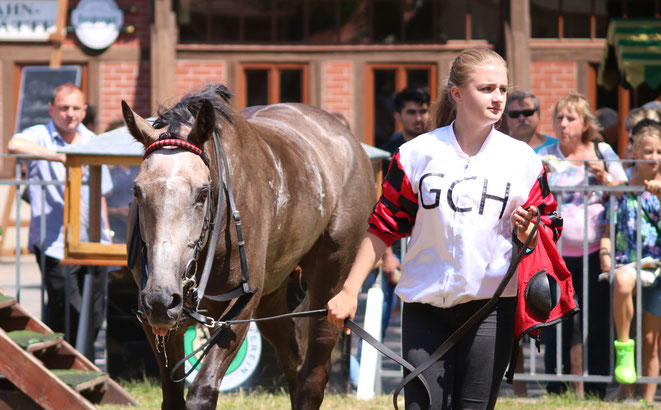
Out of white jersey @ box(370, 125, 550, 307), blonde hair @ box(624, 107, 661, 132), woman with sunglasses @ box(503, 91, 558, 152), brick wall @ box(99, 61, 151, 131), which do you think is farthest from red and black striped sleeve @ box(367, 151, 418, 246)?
brick wall @ box(99, 61, 151, 131)

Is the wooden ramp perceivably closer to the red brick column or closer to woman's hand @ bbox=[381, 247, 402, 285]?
woman's hand @ bbox=[381, 247, 402, 285]

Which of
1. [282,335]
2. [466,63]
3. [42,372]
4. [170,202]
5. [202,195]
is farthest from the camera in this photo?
[282,335]

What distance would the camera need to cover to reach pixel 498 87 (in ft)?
11.5

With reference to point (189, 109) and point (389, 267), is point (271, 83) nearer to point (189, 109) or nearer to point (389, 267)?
point (389, 267)

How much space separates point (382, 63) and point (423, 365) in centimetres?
1134

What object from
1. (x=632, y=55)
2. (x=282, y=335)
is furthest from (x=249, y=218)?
(x=632, y=55)

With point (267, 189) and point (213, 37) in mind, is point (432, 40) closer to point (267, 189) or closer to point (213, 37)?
point (213, 37)

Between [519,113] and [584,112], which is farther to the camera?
[519,113]

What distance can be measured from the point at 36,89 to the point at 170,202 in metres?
11.6

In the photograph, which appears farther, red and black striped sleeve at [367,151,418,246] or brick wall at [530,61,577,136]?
brick wall at [530,61,577,136]

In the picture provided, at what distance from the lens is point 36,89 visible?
47.9 feet

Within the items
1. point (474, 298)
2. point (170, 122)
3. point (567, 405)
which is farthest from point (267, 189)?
point (567, 405)

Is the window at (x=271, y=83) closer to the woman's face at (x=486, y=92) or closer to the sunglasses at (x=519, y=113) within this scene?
the sunglasses at (x=519, y=113)

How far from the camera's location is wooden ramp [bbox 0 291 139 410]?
17.9ft
